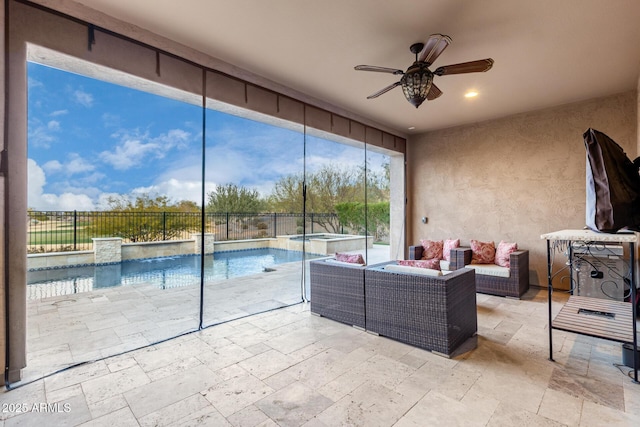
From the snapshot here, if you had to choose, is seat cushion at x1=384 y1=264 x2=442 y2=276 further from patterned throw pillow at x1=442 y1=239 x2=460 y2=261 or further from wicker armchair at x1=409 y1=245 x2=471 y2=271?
patterned throw pillow at x1=442 y1=239 x2=460 y2=261

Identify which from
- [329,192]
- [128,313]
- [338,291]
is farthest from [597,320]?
[128,313]

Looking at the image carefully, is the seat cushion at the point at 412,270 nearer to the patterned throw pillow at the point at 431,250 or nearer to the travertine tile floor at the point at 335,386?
the travertine tile floor at the point at 335,386

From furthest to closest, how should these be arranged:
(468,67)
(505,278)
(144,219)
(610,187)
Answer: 1. (144,219)
2. (505,278)
3. (468,67)
4. (610,187)

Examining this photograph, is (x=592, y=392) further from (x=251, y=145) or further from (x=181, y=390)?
(x=251, y=145)

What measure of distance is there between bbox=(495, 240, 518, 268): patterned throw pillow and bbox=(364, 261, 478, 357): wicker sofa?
209 centimetres

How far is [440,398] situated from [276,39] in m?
3.42

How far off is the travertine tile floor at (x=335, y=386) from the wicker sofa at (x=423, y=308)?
0.13 m

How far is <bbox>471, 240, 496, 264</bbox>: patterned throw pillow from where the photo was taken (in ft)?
16.6

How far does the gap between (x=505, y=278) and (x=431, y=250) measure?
4.46ft

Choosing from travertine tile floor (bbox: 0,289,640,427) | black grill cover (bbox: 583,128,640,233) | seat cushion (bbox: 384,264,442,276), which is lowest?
travertine tile floor (bbox: 0,289,640,427)

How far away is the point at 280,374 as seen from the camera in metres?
2.34

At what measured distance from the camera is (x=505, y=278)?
4441 mm

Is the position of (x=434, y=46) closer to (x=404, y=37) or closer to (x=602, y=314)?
(x=404, y=37)

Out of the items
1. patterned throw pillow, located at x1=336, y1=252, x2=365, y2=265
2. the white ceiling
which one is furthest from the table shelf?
the white ceiling
